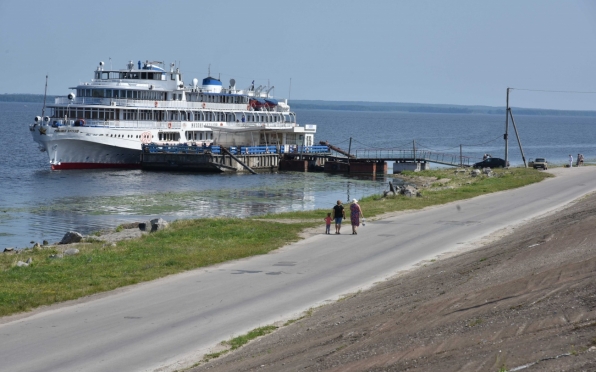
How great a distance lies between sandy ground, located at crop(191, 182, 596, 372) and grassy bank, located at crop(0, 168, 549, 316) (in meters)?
5.91

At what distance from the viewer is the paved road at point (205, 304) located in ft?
46.8

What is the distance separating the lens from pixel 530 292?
12.7 metres

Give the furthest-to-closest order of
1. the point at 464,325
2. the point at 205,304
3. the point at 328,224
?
the point at 328,224 → the point at 205,304 → the point at 464,325

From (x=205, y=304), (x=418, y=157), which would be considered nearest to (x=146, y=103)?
(x=418, y=157)

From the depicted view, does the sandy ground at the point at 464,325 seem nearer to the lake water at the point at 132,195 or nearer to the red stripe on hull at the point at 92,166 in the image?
the lake water at the point at 132,195

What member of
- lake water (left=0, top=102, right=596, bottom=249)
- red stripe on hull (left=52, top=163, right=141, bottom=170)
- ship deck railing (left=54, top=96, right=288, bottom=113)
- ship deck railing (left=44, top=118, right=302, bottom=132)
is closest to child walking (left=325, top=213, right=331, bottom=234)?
lake water (left=0, top=102, right=596, bottom=249)

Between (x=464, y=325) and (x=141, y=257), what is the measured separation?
14.0 m

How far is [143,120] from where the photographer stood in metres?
75.6

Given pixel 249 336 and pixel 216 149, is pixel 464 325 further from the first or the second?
pixel 216 149

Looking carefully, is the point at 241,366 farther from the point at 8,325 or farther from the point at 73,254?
the point at 73,254

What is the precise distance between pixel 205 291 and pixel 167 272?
2513 mm

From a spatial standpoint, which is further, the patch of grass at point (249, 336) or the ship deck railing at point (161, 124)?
the ship deck railing at point (161, 124)

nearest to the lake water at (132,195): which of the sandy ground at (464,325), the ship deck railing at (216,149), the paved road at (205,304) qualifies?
the ship deck railing at (216,149)

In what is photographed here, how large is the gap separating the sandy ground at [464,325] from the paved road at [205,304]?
124cm
